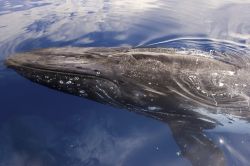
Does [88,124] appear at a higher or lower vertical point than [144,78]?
lower

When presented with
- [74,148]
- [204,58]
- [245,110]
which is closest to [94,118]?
[74,148]

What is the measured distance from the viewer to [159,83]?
578 cm

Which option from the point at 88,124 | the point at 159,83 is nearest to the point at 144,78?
the point at 159,83

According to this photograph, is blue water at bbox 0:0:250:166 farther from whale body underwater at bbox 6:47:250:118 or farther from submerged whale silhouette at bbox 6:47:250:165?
whale body underwater at bbox 6:47:250:118

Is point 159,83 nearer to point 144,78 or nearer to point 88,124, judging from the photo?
point 144,78

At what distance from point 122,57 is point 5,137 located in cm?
224

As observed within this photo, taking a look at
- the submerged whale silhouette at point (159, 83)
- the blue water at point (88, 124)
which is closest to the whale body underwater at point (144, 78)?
the submerged whale silhouette at point (159, 83)

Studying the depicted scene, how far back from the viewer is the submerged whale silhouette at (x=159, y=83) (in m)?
5.82

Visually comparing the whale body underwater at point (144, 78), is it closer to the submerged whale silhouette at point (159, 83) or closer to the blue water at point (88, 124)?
the submerged whale silhouette at point (159, 83)

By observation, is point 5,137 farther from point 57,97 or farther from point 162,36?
point 162,36

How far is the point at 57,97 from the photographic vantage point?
22.3ft

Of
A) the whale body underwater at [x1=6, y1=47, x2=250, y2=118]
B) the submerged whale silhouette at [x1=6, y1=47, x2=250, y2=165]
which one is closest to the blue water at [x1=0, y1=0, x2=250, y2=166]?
the submerged whale silhouette at [x1=6, y1=47, x2=250, y2=165]

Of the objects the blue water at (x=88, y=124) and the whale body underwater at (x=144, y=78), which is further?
the blue water at (x=88, y=124)

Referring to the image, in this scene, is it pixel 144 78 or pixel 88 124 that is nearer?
pixel 144 78
